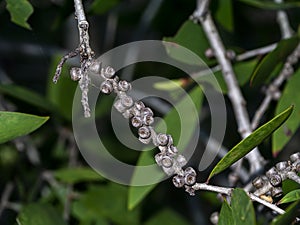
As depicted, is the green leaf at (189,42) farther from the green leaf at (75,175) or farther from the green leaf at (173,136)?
the green leaf at (75,175)

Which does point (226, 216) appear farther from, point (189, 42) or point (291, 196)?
point (189, 42)

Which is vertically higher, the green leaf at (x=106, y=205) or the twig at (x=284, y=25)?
the twig at (x=284, y=25)

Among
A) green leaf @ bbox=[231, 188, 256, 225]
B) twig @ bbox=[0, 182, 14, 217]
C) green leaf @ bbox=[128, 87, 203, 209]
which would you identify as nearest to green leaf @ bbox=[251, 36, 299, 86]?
green leaf @ bbox=[128, 87, 203, 209]

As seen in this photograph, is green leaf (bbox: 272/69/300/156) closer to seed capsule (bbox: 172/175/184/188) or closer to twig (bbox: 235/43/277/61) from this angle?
twig (bbox: 235/43/277/61)

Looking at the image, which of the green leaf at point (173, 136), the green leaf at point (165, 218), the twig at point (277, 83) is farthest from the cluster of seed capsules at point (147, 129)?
the green leaf at point (165, 218)

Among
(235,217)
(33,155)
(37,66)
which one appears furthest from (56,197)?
(37,66)

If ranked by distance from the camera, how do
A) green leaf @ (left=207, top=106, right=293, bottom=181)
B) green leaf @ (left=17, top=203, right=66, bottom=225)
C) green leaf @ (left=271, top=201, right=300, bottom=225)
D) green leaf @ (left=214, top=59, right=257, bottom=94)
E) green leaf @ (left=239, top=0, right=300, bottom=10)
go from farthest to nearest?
green leaf @ (left=214, top=59, right=257, bottom=94)
green leaf @ (left=239, top=0, right=300, bottom=10)
green leaf @ (left=17, top=203, right=66, bottom=225)
green leaf @ (left=207, top=106, right=293, bottom=181)
green leaf @ (left=271, top=201, right=300, bottom=225)
